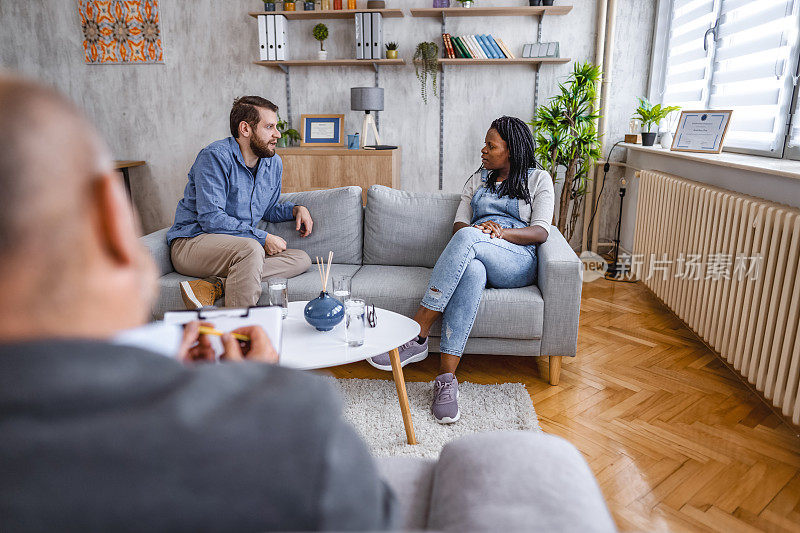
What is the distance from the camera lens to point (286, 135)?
4266 millimetres

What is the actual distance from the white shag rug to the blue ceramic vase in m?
0.41

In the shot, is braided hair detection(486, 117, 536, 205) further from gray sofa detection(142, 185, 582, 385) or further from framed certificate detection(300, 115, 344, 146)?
framed certificate detection(300, 115, 344, 146)

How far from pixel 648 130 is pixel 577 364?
6.47ft

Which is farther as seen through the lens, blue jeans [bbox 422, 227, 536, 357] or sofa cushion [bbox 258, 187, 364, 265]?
sofa cushion [bbox 258, 187, 364, 265]

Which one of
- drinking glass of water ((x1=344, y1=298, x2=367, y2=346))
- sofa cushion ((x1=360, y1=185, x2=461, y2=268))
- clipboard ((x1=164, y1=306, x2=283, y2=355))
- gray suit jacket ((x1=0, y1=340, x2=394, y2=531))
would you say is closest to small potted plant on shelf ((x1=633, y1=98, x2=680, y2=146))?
sofa cushion ((x1=360, y1=185, x2=461, y2=268))

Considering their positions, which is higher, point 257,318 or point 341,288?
point 257,318

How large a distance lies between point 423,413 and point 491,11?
3.03m

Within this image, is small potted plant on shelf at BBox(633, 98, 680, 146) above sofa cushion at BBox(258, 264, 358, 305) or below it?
above

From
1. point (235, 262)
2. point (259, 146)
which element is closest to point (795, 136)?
point (259, 146)

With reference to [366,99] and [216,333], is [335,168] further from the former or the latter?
[216,333]

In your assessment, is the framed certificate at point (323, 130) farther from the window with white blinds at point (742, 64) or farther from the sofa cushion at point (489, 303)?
the window with white blinds at point (742, 64)

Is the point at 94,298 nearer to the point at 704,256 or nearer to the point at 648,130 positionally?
the point at 704,256

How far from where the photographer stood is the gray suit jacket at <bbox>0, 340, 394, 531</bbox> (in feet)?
1.24

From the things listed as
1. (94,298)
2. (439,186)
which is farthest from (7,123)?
(439,186)
